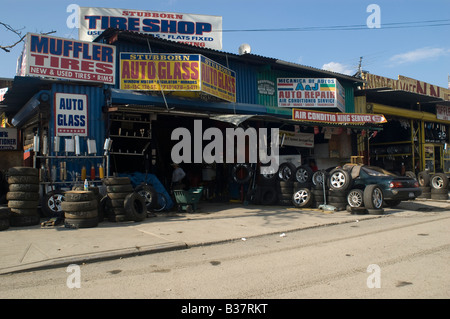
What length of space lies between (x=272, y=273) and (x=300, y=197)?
8343mm

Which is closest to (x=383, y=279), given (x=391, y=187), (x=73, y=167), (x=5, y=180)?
(x=391, y=187)

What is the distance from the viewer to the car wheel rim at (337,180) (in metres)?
13.0

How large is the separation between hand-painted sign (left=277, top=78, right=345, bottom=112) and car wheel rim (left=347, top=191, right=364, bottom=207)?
6998 millimetres

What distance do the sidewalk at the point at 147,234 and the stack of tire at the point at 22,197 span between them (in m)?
0.26

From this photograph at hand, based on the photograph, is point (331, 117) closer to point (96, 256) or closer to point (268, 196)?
point (268, 196)

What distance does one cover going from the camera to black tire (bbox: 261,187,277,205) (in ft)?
48.2

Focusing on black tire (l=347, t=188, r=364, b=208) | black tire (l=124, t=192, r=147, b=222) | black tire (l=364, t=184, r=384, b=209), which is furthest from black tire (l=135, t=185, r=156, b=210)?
black tire (l=364, t=184, r=384, b=209)

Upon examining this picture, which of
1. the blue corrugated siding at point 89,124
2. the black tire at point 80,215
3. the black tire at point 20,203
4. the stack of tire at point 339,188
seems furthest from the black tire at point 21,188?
the stack of tire at point 339,188

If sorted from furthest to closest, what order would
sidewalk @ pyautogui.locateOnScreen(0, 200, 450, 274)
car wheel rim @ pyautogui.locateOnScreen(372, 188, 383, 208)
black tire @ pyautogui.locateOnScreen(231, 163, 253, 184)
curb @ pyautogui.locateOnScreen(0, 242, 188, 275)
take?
black tire @ pyautogui.locateOnScreen(231, 163, 253, 184) → car wheel rim @ pyautogui.locateOnScreen(372, 188, 383, 208) → sidewalk @ pyautogui.locateOnScreen(0, 200, 450, 274) → curb @ pyautogui.locateOnScreen(0, 242, 188, 275)

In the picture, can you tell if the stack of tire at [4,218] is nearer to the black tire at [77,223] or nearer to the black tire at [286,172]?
the black tire at [77,223]

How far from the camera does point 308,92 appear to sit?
1909cm

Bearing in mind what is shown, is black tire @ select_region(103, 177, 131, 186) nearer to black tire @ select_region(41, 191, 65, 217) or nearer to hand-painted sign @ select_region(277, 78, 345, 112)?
black tire @ select_region(41, 191, 65, 217)

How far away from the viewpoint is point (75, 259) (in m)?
6.50

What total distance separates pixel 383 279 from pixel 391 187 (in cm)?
846
